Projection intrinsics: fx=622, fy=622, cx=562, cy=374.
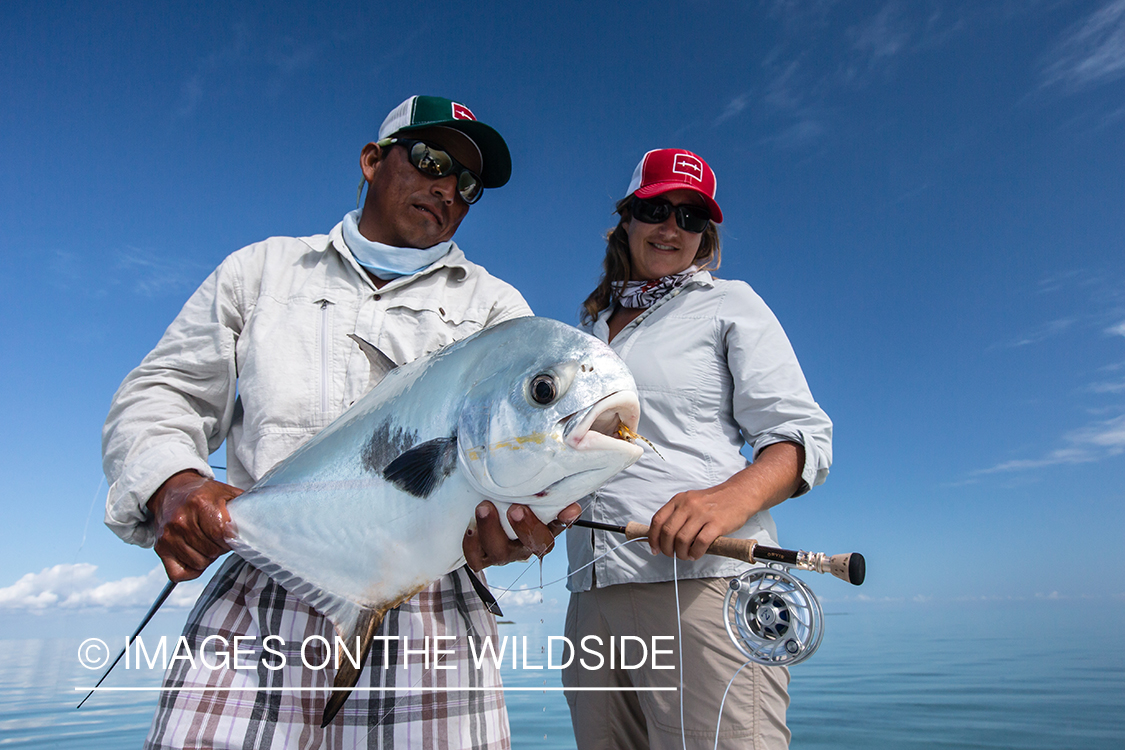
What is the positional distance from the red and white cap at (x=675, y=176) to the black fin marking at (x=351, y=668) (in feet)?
7.22

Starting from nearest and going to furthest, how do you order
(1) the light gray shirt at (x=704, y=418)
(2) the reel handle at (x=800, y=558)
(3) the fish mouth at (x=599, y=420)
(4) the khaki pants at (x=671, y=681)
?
(3) the fish mouth at (x=599, y=420), (2) the reel handle at (x=800, y=558), (4) the khaki pants at (x=671, y=681), (1) the light gray shirt at (x=704, y=418)

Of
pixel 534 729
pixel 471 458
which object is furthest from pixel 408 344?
pixel 534 729

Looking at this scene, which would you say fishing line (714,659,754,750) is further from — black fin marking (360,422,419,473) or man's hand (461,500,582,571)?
black fin marking (360,422,419,473)

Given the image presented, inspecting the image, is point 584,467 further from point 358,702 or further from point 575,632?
point 575,632

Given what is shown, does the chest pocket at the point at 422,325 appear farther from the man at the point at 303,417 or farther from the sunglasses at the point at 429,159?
the sunglasses at the point at 429,159

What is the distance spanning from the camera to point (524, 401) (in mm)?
1287

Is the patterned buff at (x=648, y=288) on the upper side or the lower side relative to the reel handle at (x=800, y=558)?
upper

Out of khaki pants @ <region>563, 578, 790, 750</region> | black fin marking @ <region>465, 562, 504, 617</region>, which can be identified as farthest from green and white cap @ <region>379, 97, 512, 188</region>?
khaki pants @ <region>563, 578, 790, 750</region>

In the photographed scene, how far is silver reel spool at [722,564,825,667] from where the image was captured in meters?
1.99

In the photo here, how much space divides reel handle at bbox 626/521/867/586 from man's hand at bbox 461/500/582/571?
2.59 feet

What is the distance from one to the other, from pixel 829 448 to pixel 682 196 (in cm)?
134

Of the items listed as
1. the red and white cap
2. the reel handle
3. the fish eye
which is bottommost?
the reel handle

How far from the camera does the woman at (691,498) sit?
2.12 m

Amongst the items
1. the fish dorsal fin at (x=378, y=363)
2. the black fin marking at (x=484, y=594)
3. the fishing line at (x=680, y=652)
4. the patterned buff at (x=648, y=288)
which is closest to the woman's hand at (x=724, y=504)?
the fishing line at (x=680, y=652)
